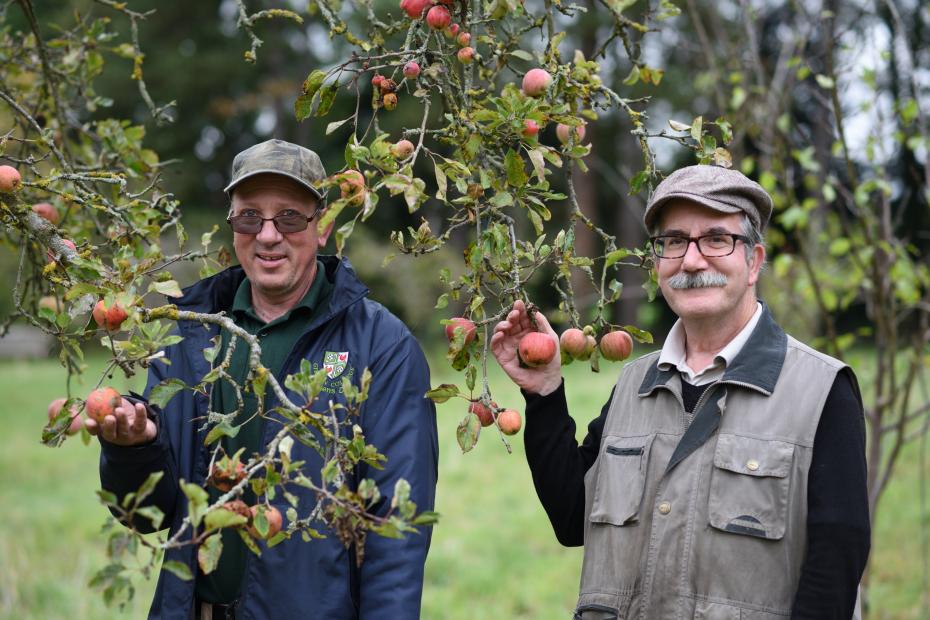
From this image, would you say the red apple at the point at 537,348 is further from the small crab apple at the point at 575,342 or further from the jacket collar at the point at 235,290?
the jacket collar at the point at 235,290

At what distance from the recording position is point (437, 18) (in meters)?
2.20

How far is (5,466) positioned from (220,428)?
29.0 ft

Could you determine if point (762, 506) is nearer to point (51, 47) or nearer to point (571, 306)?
point (571, 306)

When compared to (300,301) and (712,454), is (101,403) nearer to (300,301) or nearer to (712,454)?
(300,301)

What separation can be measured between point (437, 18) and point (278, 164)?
0.58 m

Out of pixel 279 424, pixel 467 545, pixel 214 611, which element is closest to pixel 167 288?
pixel 279 424

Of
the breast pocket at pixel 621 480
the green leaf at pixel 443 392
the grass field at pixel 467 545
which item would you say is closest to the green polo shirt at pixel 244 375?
the green leaf at pixel 443 392

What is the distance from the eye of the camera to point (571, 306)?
2258 mm

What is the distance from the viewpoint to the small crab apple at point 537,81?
7.48ft

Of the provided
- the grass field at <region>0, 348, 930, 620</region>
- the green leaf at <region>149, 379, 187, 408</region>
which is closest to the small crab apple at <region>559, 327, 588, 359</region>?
the green leaf at <region>149, 379, 187, 408</region>

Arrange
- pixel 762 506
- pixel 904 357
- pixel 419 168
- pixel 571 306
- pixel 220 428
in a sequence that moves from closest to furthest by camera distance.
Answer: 1. pixel 220 428
2. pixel 762 506
3. pixel 571 306
4. pixel 904 357
5. pixel 419 168

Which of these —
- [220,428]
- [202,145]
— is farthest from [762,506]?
[202,145]

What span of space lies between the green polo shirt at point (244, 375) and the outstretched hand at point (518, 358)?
495mm

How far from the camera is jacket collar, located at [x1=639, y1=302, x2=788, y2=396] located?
215 centimetres
